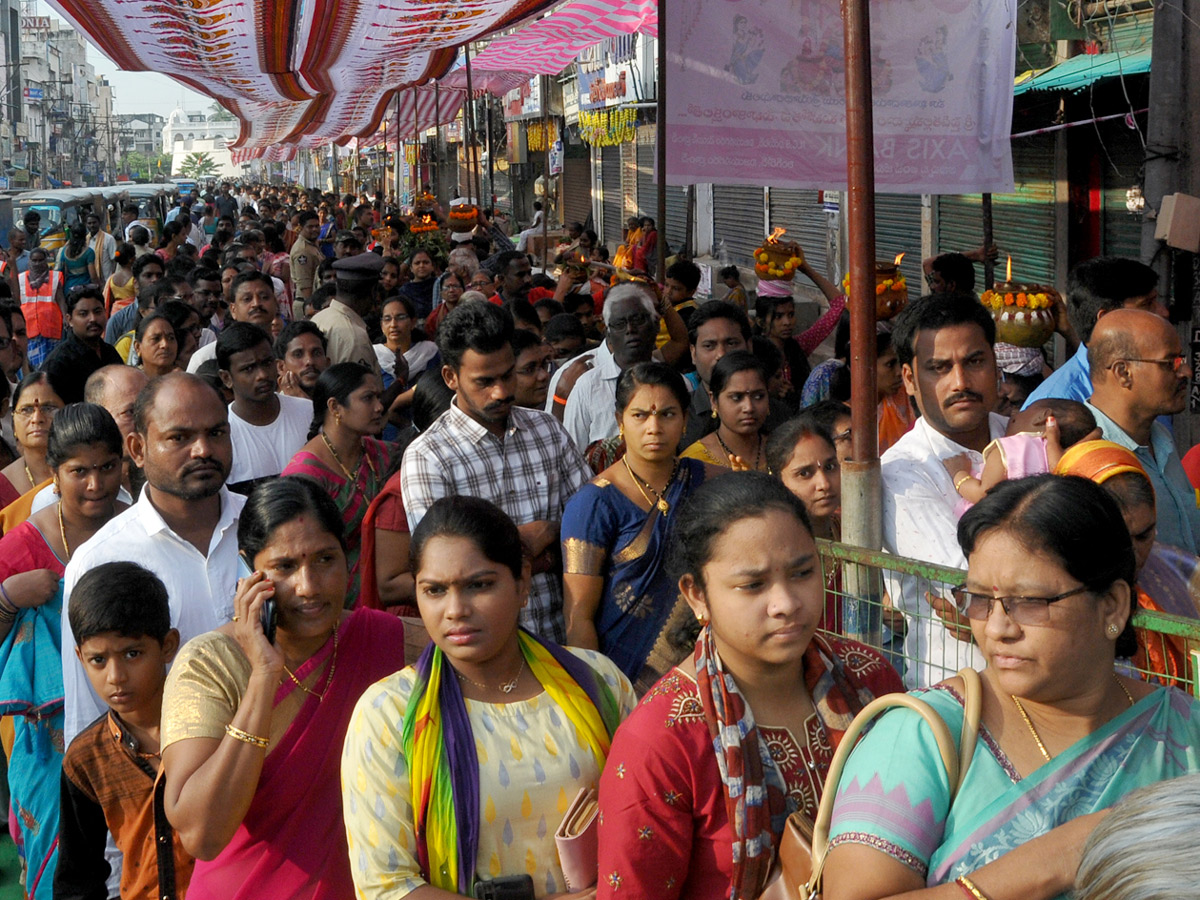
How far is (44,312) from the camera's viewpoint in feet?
35.0

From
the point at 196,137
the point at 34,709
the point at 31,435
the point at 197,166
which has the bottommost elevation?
the point at 34,709

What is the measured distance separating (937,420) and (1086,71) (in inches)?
212


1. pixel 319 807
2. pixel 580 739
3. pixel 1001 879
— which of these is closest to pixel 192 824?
pixel 319 807

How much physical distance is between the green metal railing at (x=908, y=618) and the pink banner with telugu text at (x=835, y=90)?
204 centimetres

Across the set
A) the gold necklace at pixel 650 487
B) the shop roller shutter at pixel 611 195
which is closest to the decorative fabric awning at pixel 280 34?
the gold necklace at pixel 650 487

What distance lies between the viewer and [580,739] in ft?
8.62

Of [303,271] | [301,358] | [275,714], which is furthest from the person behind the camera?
[303,271]

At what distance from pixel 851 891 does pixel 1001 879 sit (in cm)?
21

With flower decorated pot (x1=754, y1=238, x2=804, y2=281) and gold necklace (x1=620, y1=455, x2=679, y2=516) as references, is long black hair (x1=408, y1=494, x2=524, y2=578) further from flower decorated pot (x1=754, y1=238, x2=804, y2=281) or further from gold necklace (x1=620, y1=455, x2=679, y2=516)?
flower decorated pot (x1=754, y1=238, x2=804, y2=281)

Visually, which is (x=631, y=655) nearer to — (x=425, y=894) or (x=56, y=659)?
(x=425, y=894)

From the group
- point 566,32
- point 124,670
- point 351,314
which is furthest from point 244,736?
point 566,32

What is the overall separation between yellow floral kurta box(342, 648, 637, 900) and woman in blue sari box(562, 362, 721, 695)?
100cm

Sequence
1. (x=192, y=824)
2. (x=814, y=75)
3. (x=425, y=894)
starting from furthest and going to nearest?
(x=814, y=75) < (x=192, y=824) < (x=425, y=894)

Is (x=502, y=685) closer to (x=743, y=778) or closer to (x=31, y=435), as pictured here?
(x=743, y=778)
